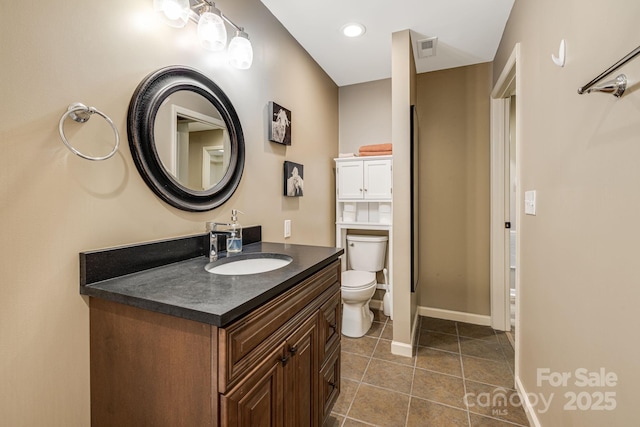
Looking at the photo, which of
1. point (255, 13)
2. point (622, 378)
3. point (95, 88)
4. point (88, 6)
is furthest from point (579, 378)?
point (255, 13)

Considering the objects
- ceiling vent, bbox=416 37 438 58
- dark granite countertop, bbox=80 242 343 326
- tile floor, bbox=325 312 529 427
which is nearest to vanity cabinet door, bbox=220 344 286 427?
dark granite countertop, bbox=80 242 343 326

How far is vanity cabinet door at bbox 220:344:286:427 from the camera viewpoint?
0.72 m

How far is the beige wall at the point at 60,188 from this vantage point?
2.49ft

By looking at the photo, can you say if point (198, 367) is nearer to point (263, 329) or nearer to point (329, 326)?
point (263, 329)

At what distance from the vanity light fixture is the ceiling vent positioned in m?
1.56

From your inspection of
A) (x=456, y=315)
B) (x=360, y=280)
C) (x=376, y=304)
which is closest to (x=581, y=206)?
(x=360, y=280)

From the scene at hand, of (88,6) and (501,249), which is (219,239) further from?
(501,249)

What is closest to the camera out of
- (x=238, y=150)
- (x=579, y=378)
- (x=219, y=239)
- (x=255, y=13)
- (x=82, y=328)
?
(x=82, y=328)

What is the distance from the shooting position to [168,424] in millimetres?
766

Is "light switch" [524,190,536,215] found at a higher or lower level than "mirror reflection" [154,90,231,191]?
lower

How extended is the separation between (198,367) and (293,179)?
5.17 feet

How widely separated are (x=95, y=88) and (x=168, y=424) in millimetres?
1082

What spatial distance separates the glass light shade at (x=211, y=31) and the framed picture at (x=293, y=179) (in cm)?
90

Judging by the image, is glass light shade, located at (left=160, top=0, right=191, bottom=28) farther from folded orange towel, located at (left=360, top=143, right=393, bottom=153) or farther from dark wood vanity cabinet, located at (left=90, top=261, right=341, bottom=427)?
folded orange towel, located at (left=360, top=143, right=393, bottom=153)
